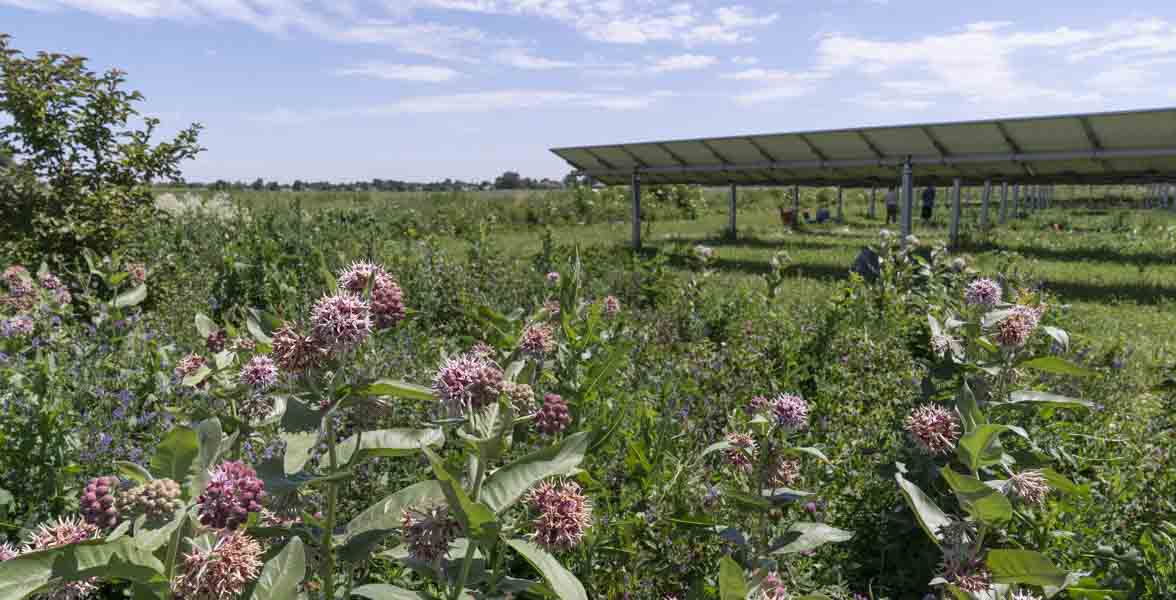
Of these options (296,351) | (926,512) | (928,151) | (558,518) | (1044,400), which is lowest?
(926,512)

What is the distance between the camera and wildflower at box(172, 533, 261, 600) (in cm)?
129

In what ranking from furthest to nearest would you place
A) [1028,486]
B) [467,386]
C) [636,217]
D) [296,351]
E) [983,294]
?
[636,217] < [983,294] < [1028,486] < [296,351] < [467,386]

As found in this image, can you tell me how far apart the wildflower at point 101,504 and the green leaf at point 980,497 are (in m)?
1.79

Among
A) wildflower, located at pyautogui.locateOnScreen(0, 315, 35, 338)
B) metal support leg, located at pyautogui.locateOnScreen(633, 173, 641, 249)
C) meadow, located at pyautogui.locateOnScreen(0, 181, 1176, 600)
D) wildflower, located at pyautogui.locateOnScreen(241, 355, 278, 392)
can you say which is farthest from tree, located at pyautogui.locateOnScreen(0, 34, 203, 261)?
metal support leg, located at pyautogui.locateOnScreen(633, 173, 641, 249)

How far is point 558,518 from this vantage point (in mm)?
1553

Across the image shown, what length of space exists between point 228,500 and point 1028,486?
2.22 metres

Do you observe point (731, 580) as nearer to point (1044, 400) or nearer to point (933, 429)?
point (933, 429)

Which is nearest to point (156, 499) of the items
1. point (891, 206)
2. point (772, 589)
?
point (772, 589)

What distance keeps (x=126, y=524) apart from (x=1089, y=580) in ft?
9.07

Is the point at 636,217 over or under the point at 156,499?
over

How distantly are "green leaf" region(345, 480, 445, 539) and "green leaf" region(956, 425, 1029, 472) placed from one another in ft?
4.75

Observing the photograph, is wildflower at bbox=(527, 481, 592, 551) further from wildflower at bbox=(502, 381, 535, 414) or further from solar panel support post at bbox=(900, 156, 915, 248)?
solar panel support post at bbox=(900, 156, 915, 248)

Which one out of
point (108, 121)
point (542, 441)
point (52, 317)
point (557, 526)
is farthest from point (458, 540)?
point (108, 121)

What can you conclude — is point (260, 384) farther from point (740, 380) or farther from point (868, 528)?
point (740, 380)
